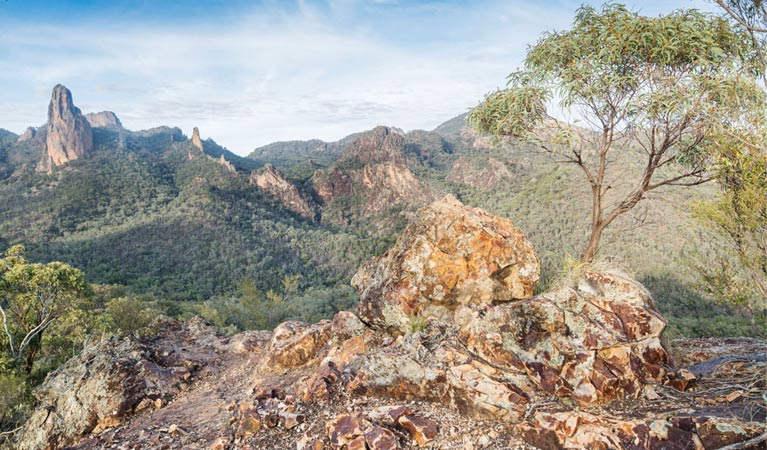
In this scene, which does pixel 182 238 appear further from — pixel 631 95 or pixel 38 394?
pixel 631 95

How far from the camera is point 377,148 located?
129 m

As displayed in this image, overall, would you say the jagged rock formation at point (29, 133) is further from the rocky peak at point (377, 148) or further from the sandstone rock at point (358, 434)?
the sandstone rock at point (358, 434)

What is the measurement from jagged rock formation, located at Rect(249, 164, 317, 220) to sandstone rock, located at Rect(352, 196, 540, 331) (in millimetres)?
103042

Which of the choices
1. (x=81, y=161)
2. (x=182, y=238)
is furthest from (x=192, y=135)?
(x=182, y=238)

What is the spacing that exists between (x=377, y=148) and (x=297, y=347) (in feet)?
410

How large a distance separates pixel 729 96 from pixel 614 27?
227 centimetres

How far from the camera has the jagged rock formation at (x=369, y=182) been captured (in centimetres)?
10862

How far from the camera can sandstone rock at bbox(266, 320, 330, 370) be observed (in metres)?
8.06

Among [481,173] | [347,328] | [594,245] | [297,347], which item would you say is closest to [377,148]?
[481,173]

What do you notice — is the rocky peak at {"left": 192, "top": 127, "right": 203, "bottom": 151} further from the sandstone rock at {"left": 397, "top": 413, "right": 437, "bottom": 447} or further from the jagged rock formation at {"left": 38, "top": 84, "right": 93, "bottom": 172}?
the sandstone rock at {"left": 397, "top": 413, "right": 437, "bottom": 447}

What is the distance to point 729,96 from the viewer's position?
568 cm

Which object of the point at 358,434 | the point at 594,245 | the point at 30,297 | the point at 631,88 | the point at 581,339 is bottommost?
the point at 358,434

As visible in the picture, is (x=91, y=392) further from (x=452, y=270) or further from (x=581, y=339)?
(x=581, y=339)

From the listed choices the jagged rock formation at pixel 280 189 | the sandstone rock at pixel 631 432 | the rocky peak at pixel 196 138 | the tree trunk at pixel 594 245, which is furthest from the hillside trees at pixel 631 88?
the rocky peak at pixel 196 138
